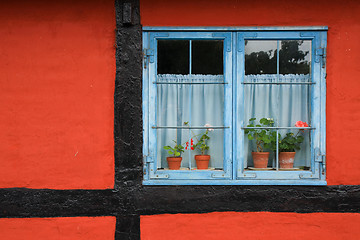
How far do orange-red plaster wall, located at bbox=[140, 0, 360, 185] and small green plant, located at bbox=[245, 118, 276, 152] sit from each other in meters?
0.54

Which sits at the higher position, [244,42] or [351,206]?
[244,42]

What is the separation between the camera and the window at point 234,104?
328cm

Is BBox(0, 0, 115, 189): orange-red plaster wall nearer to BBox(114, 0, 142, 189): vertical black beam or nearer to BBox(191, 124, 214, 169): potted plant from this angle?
BBox(114, 0, 142, 189): vertical black beam

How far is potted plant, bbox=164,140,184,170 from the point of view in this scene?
338 cm

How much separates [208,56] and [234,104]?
0.56m

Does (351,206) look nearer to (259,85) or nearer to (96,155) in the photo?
(259,85)

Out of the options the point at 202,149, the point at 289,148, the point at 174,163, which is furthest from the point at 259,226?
the point at 174,163

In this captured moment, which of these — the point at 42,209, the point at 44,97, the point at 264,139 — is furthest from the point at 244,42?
the point at 42,209

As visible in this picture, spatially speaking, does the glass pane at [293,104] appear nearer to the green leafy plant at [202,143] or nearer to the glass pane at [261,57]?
the glass pane at [261,57]

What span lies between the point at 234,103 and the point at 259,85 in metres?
0.35

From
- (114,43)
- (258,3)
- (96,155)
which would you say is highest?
(258,3)

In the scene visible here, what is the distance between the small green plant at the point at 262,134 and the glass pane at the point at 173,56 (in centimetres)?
89

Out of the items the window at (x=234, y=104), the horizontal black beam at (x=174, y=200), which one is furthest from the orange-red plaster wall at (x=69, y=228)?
the window at (x=234, y=104)

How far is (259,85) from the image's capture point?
340 cm
